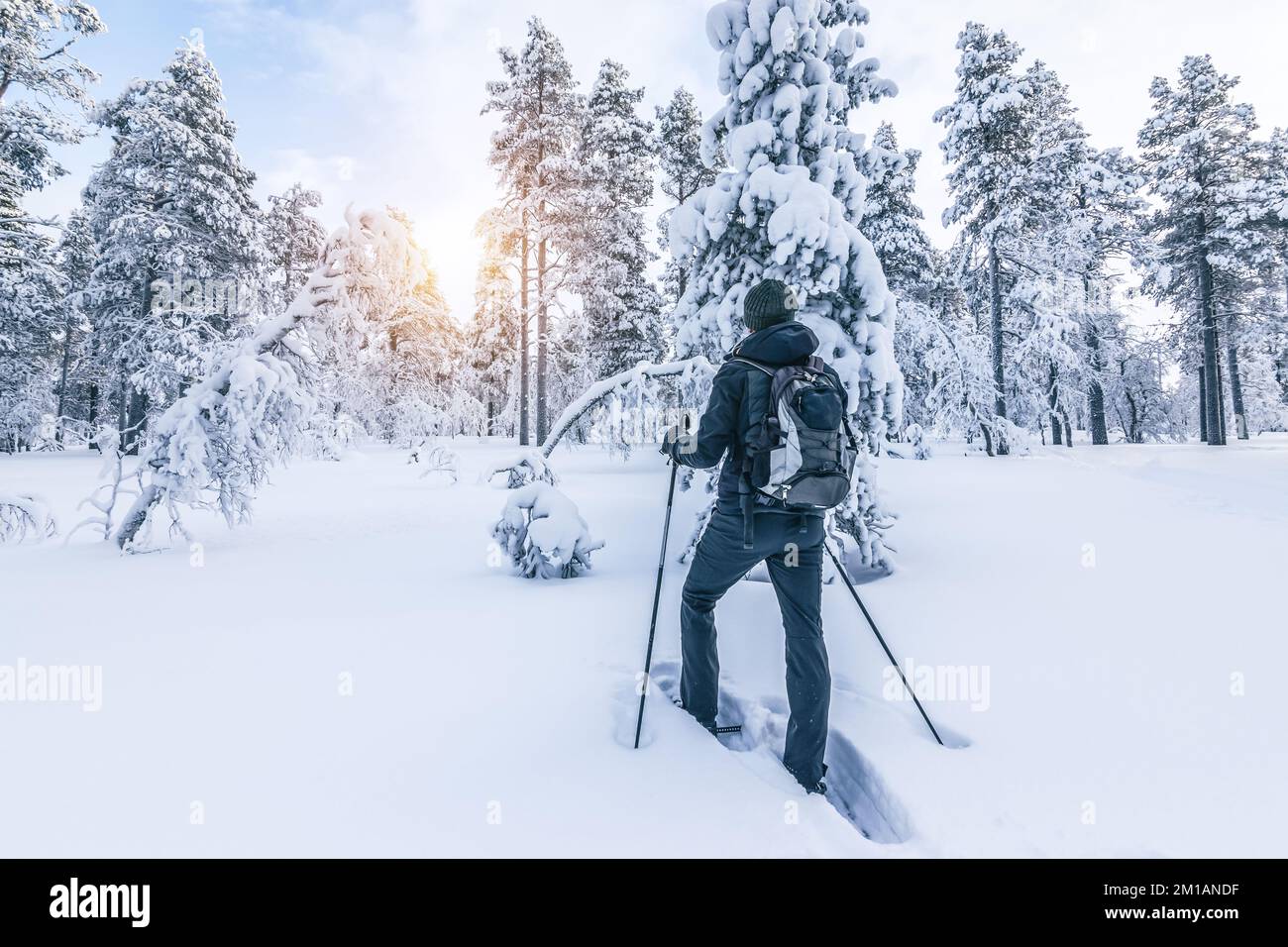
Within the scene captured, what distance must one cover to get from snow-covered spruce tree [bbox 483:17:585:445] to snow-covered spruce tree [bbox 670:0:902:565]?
14688mm

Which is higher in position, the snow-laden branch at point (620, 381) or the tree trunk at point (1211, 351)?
the tree trunk at point (1211, 351)

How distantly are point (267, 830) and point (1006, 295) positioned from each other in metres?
25.3

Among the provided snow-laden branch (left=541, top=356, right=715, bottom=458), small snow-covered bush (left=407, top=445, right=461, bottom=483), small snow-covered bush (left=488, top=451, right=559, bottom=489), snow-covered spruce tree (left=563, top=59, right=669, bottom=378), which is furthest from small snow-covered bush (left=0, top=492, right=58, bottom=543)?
snow-covered spruce tree (left=563, top=59, right=669, bottom=378)

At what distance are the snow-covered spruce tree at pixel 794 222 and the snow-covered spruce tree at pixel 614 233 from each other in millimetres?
13521

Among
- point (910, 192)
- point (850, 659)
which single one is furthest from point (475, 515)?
point (910, 192)

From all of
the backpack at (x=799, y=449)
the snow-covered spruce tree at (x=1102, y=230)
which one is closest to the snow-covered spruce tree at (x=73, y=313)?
the backpack at (x=799, y=449)

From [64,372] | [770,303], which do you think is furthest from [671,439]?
[64,372]

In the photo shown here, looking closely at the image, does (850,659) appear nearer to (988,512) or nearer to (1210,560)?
(1210,560)

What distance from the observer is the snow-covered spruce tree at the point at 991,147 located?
18.8 m

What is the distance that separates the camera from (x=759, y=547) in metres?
3.20

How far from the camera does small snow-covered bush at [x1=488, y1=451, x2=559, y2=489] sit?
742cm

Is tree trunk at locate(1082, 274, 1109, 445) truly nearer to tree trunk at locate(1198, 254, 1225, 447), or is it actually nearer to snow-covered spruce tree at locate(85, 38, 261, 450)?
tree trunk at locate(1198, 254, 1225, 447)

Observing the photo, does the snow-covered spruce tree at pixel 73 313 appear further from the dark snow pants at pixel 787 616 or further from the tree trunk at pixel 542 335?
the tree trunk at pixel 542 335

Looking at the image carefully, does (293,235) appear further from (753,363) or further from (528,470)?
(753,363)
